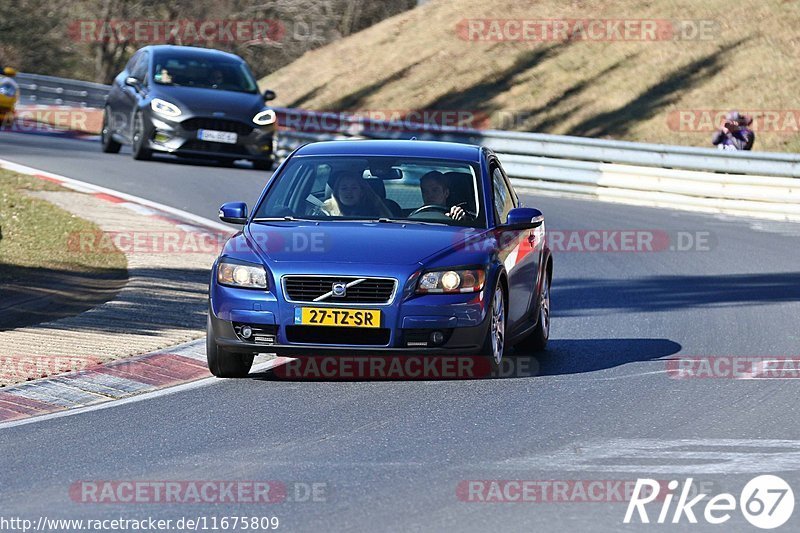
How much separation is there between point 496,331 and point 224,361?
67.1 inches

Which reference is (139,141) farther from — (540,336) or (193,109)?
(540,336)

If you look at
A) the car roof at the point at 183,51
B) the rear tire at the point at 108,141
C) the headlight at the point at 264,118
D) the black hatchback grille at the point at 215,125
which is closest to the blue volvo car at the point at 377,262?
the black hatchback grille at the point at 215,125

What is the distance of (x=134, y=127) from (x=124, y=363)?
50.3 ft

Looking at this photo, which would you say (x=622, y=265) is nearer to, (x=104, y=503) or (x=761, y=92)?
(x=104, y=503)

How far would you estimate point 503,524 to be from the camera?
6.25 meters

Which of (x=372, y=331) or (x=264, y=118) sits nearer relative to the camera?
(x=372, y=331)

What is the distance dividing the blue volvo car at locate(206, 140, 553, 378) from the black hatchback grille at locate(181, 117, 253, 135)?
13.4 meters

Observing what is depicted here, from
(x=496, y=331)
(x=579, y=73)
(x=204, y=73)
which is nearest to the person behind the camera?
(x=496, y=331)

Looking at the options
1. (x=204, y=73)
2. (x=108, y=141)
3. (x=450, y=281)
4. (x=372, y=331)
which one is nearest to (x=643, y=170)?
(x=204, y=73)

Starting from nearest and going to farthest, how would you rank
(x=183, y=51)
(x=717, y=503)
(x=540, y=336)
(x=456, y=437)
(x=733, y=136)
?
(x=717, y=503) → (x=456, y=437) → (x=540, y=336) → (x=733, y=136) → (x=183, y=51)

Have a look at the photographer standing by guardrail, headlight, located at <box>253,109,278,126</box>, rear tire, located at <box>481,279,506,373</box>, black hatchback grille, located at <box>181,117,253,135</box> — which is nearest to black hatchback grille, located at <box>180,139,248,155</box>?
black hatchback grille, located at <box>181,117,253,135</box>

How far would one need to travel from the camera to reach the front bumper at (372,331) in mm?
9383

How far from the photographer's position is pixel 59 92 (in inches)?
1596

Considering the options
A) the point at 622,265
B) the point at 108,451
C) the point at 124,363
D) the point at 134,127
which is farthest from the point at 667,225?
the point at 108,451
